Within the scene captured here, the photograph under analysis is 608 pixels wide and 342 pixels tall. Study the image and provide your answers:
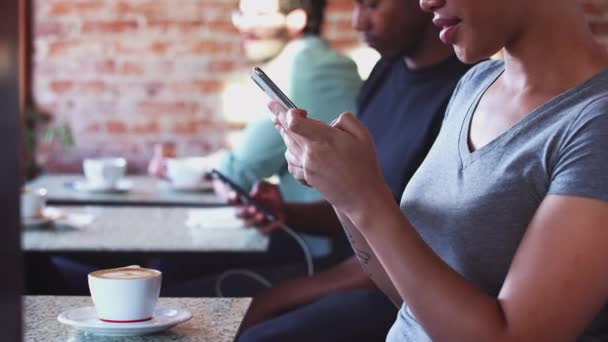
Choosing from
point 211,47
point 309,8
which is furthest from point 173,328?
point 211,47

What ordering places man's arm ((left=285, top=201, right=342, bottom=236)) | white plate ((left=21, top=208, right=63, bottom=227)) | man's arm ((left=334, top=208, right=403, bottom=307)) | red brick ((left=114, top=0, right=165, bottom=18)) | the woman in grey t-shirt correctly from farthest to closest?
red brick ((left=114, top=0, right=165, bottom=18))
man's arm ((left=285, top=201, right=342, bottom=236))
white plate ((left=21, top=208, right=63, bottom=227))
man's arm ((left=334, top=208, right=403, bottom=307))
the woman in grey t-shirt

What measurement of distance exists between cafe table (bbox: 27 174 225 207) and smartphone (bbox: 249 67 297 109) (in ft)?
4.68

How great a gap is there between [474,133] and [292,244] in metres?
1.26

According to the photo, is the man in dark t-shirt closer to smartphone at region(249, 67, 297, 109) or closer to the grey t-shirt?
the grey t-shirt

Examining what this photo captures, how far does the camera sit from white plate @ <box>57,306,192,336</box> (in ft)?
3.55

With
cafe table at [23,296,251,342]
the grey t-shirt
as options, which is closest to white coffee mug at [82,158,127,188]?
cafe table at [23,296,251,342]

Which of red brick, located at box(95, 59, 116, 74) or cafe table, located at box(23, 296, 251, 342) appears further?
red brick, located at box(95, 59, 116, 74)

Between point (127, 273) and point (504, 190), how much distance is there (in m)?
0.44

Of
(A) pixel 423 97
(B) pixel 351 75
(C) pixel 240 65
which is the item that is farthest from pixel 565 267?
(C) pixel 240 65

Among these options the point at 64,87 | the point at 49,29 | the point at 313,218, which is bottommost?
the point at 313,218

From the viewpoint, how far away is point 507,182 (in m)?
1.02

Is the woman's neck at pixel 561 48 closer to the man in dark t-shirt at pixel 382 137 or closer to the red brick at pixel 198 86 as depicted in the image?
the man in dark t-shirt at pixel 382 137

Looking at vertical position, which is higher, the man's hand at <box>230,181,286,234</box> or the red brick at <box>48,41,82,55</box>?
the red brick at <box>48,41,82,55</box>

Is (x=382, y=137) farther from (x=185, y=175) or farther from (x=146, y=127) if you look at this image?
(x=146, y=127)
